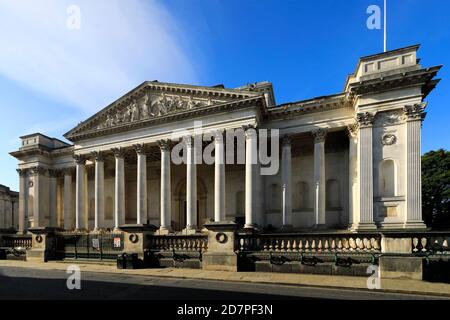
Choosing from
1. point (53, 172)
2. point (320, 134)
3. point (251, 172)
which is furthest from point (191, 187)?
point (53, 172)

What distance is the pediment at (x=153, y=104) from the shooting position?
2446 cm

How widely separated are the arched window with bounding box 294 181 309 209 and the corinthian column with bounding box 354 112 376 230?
23.7 feet

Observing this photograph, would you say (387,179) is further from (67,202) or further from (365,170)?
(67,202)

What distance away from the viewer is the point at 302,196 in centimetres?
2781

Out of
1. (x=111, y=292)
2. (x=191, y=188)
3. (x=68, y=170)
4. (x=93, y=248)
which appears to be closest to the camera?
(x=111, y=292)

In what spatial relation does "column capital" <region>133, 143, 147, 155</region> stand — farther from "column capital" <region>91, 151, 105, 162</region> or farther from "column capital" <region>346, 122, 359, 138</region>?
"column capital" <region>346, 122, 359, 138</region>

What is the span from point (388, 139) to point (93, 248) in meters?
21.9

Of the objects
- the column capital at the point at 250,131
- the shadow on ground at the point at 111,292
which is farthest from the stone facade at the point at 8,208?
the shadow on ground at the point at 111,292

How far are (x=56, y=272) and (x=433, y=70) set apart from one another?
25813 millimetres

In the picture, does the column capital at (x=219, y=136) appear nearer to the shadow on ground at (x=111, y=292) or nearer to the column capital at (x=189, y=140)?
the column capital at (x=189, y=140)

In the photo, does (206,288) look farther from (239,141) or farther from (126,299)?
(239,141)

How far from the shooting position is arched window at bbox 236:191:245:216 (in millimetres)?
30413

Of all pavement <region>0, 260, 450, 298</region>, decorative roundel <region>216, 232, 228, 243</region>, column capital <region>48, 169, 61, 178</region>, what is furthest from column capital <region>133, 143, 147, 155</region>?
decorative roundel <region>216, 232, 228, 243</region>

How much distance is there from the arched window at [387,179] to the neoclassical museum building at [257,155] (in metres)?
0.07
